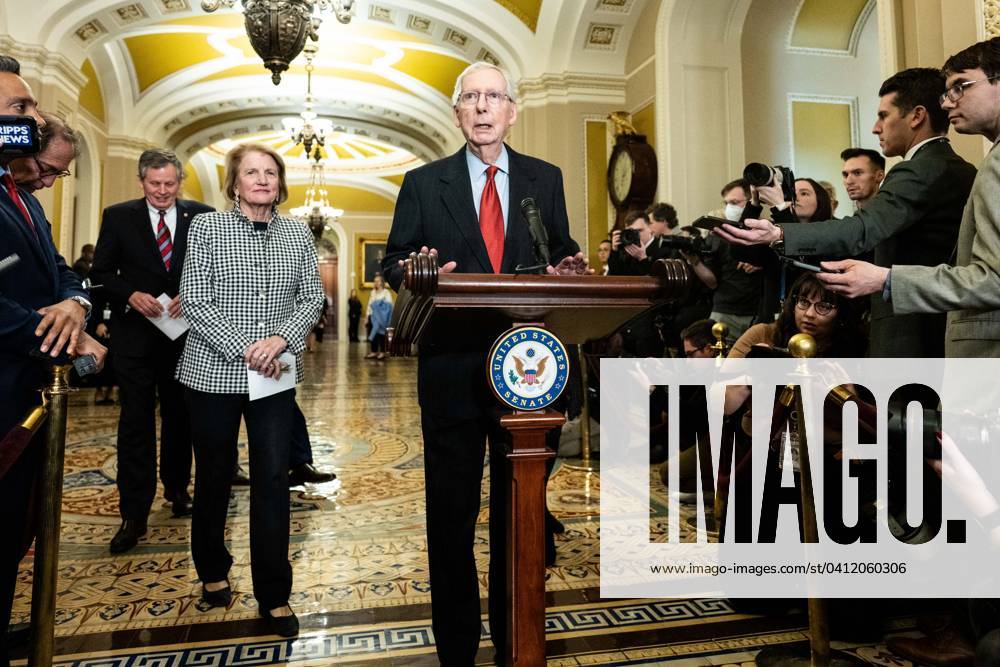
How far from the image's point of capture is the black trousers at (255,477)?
6.32ft

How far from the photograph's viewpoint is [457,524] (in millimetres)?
1502

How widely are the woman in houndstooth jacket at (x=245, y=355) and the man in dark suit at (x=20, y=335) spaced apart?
1.27ft

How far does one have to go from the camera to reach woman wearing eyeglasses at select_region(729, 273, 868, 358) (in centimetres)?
212

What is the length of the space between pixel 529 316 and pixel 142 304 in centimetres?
202

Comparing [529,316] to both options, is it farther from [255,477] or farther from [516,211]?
[255,477]

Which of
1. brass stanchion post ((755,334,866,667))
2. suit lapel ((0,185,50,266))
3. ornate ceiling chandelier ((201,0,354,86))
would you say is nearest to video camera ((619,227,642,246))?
brass stanchion post ((755,334,866,667))

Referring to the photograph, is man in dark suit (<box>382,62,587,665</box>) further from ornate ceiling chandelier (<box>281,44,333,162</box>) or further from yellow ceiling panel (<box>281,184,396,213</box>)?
yellow ceiling panel (<box>281,184,396,213</box>)

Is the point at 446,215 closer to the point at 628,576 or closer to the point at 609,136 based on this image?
the point at 628,576

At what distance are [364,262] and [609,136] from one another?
14629 mm

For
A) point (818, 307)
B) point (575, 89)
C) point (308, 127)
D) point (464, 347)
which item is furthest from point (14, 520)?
point (308, 127)

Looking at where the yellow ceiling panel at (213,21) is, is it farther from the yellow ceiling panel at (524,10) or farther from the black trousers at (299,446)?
the black trousers at (299,446)

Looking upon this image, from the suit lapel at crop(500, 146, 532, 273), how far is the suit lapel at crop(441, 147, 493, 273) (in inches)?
2.1

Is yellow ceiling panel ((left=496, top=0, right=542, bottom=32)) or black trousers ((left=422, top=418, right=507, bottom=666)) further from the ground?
yellow ceiling panel ((left=496, top=0, right=542, bottom=32))

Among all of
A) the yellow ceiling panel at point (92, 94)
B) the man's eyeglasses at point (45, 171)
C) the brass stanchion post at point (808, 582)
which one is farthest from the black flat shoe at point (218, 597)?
the yellow ceiling panel at point (92, 94)
